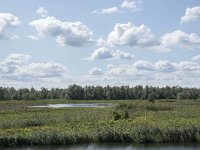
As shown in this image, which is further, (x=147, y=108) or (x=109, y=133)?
(x=147, y=108)

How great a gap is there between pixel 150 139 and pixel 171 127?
11.0 feet

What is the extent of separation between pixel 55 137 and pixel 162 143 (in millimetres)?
12622

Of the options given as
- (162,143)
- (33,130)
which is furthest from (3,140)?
(162,143)

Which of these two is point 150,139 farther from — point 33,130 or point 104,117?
point 104,117

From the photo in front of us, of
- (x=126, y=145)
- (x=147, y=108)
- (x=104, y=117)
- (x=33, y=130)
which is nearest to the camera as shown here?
(x=126, y=145)

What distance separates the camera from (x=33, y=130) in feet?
A: 182

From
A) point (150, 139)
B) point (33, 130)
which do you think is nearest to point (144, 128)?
point (150, 139)

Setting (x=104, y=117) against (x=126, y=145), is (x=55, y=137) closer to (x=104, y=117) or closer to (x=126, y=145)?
(x=126, y=145)

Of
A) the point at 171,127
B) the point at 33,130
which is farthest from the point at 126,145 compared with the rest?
the point at 33,130

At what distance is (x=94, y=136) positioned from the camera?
5216cm

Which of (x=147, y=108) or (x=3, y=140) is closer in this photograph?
(x=3, y=140)

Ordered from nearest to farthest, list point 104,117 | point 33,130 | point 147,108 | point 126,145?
1. point 126,145
2. point 33,130
3. point 104,117
4. point 147,108

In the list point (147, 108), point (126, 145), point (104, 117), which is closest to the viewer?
point (126, 145)

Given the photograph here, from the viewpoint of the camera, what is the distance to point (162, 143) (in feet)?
170
